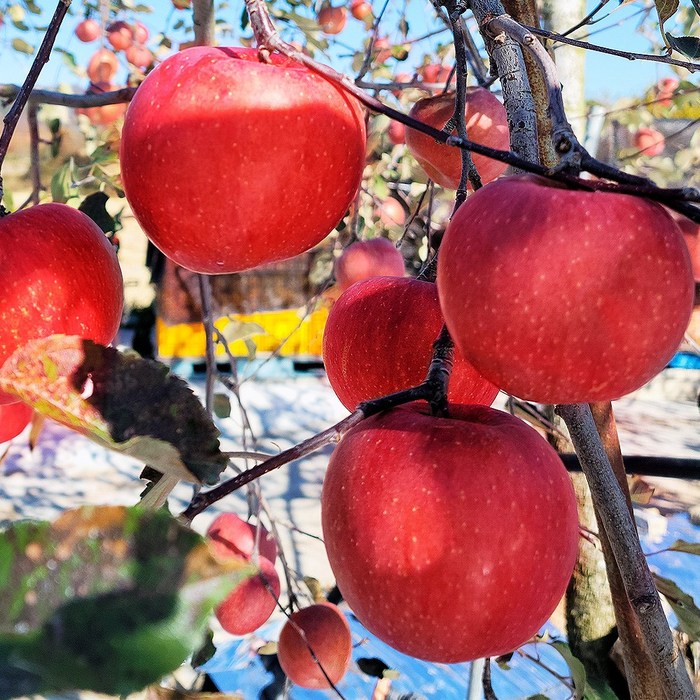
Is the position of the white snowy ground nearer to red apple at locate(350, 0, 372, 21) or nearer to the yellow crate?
the yellow crate

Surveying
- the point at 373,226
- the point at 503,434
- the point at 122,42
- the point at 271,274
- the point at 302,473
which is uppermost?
the point at 503,434

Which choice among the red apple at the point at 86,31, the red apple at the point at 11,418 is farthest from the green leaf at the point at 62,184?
the red apple at the point at 86,31

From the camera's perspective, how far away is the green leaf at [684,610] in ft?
1.96

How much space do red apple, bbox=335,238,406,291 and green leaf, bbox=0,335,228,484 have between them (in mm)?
751

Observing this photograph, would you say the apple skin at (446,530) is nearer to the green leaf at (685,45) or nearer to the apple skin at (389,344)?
the apple skin at (389,344)

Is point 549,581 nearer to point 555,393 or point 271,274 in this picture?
point 555,393

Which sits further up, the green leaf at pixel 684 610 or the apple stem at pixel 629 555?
the apple stem at pixel 629 555

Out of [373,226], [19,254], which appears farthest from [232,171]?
[373,226]

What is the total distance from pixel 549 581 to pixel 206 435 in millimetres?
158

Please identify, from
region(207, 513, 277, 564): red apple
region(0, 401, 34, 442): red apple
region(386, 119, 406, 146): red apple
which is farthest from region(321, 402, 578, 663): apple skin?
region(386, 119, 406, 146): red apple

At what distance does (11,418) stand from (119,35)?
1.50 m

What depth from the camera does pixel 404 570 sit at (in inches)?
11.2

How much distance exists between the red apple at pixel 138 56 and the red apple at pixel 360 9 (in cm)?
60

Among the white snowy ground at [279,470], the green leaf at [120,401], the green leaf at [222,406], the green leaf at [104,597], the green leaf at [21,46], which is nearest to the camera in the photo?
the green leaf at [104,597]
